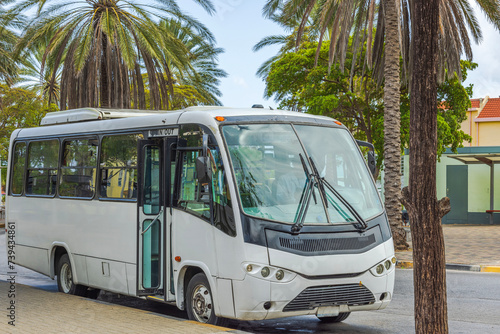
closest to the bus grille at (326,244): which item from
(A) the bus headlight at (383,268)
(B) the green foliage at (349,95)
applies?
(A) the bus headlight at (383,268)

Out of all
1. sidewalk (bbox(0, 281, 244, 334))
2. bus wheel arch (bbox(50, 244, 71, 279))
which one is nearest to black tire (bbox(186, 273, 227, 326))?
sidewalk (bbox(0, 281, 244, 334))

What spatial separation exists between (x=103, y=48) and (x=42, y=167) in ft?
28.9

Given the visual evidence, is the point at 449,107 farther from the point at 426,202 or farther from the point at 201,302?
the point at 426,202

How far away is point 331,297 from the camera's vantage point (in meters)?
7.97

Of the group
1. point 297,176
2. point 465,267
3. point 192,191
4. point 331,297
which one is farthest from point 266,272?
point 465,267

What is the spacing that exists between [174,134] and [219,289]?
7.84 feet

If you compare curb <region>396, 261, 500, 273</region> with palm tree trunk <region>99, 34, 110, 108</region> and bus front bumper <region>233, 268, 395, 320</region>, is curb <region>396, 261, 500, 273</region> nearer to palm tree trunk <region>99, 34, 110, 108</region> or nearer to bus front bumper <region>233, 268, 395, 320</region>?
bus front bumper <region>233, 268, 395, 320</region>

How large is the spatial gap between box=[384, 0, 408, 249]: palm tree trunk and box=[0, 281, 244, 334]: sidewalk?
11.0m

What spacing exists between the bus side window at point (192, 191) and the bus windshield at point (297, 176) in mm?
601

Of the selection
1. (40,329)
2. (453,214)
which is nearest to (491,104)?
(453,214)

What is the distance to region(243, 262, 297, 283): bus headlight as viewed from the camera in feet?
25.3

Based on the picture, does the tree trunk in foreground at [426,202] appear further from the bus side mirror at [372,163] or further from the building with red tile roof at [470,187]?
the building with red tile roof at [470,187]

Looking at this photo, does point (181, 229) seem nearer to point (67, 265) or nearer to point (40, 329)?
point (40, 329)

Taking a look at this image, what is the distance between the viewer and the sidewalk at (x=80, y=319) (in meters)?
7.44
